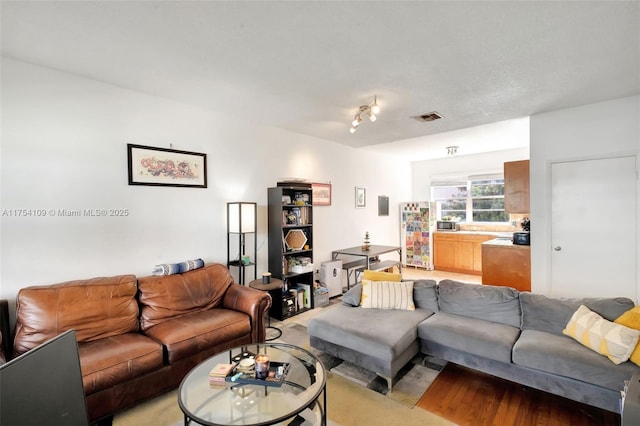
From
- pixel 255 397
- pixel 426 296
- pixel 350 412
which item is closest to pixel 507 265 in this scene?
pixel 426 296

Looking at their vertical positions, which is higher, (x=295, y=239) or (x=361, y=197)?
(x=361, y=197)

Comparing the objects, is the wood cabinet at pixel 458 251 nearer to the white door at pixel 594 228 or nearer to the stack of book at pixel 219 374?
the white door at pixel 594 228

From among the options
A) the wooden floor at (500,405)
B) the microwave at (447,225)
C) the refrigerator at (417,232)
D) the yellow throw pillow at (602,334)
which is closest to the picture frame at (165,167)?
the wooden floor at (500,405)

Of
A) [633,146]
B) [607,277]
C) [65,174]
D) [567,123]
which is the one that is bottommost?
[607,277]

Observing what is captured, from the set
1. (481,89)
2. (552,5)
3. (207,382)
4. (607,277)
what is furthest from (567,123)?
(207,382)

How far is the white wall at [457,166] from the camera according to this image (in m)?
6.19

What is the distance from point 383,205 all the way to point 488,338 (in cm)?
432

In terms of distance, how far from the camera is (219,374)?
184 centimetres

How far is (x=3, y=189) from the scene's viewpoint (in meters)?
2.25

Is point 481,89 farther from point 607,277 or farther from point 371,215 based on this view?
point 371,215

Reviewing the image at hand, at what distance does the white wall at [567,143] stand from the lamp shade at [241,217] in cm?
341

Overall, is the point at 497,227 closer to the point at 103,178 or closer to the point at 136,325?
the point at 136,325

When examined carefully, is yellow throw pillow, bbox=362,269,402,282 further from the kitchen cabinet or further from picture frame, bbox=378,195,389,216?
picture frame, bbox=378,195,389,216

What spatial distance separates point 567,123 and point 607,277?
1.76 metres
